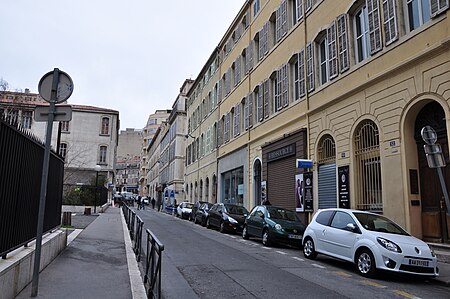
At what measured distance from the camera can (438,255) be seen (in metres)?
10.7

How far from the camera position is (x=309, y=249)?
11.5 meters

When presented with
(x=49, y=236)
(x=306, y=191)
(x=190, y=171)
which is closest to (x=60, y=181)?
(x=49, y=236)

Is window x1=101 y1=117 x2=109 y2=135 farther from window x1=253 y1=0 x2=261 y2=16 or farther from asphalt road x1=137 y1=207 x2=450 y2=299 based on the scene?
asphalt road x1=137 y1=207 x2=450 y2=299

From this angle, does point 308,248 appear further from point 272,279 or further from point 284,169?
point 284,169

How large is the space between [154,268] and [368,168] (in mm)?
10529

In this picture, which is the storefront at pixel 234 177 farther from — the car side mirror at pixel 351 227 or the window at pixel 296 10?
the car side mirror at pixel 351 227

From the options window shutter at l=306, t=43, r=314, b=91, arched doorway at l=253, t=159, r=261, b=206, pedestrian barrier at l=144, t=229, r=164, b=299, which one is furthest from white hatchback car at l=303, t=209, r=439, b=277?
arched doorway at l=253, t=159, r=261, b=206

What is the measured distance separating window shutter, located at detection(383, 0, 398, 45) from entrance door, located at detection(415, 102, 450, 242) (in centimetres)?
268

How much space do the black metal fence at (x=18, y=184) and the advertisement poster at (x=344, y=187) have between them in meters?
11.4

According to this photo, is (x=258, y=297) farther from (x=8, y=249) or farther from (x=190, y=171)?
(x=190, y=171)

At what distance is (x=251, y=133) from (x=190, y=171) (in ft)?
72.1

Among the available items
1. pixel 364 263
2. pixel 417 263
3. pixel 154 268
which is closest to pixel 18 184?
pixel 154 268

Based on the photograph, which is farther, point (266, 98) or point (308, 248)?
point (266, 98)

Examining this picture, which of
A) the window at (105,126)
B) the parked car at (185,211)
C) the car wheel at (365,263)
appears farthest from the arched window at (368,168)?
the window at (105,126)
